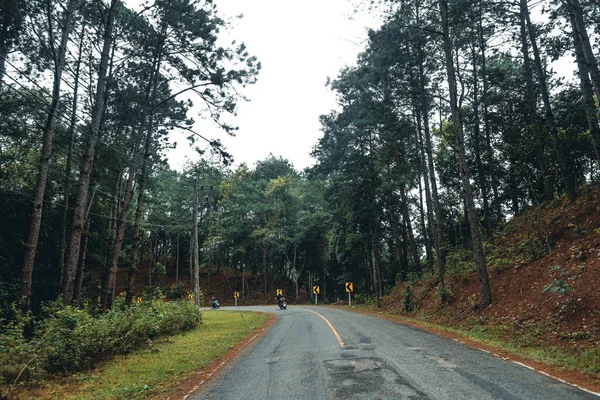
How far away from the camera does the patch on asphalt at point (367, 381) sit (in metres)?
5.14

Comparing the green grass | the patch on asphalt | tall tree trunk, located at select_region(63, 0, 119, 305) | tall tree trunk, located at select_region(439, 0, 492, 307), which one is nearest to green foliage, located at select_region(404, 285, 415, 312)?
tall tree trunk, located at select_region(439, 0, 492, 307)

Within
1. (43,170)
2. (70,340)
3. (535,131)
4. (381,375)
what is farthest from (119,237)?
(535,131)

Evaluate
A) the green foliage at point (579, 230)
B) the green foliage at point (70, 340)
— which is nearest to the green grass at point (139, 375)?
the green foliage at point (70, 340)

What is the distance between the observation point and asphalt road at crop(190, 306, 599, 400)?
203 inches

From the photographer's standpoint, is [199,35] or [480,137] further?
[480,137]

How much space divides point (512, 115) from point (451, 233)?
53.5 ft

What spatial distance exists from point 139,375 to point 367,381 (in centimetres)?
490

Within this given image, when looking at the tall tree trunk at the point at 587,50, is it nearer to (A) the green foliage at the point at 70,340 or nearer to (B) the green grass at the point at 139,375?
(B) the green grass at the point at 139,375

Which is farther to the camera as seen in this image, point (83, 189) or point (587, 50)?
point (83, 189)

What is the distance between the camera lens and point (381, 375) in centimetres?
618

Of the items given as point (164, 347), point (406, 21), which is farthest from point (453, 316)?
point (406, 21)

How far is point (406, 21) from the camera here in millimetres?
17297

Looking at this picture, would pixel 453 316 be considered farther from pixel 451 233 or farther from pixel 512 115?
pixel 451 233

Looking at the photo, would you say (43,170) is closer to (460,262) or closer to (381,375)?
(381,375)
